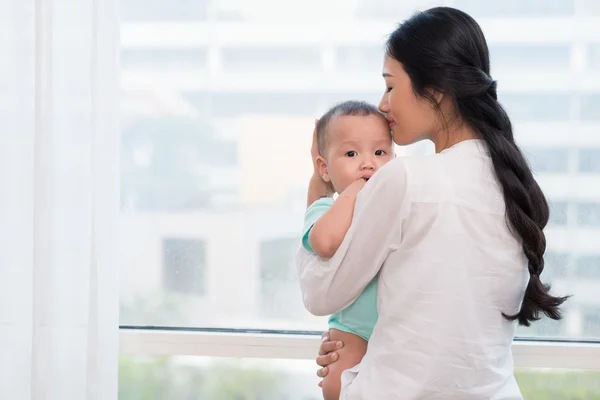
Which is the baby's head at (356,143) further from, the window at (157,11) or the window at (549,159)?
the window at (157,11)

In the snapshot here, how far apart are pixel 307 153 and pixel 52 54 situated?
712mm

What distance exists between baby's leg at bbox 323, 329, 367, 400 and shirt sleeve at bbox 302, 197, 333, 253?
207 mm

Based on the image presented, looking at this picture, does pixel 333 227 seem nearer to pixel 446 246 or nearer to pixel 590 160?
pixel 446 246

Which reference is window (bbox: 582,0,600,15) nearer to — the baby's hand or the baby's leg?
the baby's hand

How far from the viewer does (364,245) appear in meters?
1.27

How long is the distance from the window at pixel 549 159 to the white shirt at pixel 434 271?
690 mm

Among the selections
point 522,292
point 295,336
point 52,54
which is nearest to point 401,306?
point 522,292

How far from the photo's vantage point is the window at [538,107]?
192 centimetres

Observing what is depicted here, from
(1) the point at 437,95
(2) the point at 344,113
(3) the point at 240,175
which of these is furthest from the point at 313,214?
(3) the point at 240,175

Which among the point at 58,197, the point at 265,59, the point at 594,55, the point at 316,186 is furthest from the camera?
the point at 265,59

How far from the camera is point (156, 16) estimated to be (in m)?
2.03

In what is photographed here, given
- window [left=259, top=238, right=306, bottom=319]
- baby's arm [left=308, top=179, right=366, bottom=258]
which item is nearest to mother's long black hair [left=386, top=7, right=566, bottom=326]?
baby's arm [left=308, top=179, right=366, bottom=258]

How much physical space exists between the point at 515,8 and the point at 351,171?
808mm

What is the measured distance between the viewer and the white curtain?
1.78 metres
